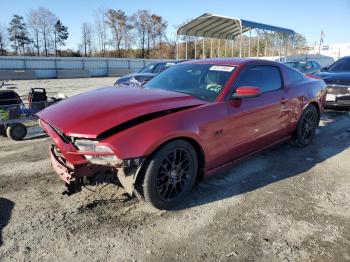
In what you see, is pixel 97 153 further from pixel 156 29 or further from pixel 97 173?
pixel 156 29

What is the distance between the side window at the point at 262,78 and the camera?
4270 mm

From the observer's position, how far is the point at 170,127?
3.27 meters

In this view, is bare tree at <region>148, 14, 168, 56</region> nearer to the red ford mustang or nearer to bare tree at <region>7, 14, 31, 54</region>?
bare tree at <region>7, 14, 31, 54</region>

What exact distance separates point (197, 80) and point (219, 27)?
749 inches

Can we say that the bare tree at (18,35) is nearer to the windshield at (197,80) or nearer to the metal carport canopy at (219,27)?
the metal carport canopy at (219,27)

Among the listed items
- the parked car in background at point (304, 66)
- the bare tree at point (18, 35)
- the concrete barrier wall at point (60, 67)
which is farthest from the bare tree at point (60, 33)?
the parked car in background at point (304, 66)

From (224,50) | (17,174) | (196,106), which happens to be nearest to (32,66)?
(224,50)

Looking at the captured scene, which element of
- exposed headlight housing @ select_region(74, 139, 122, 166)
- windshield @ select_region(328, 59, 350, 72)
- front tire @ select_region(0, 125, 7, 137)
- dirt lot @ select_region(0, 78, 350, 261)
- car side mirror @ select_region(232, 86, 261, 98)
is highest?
windshield @ select_region(328, 59, 350, 72)

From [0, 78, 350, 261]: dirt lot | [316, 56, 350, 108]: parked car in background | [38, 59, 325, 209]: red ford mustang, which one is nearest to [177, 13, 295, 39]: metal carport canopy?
[316, 56, 350, 108]: parked car in background

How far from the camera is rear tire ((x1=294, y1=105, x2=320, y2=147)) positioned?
220 inches

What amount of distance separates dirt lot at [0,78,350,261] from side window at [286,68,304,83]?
1.49 meters

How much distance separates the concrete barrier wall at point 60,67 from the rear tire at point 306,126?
22.0 meters

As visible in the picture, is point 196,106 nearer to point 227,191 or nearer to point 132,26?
point 227,191

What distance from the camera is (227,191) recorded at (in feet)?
13.2
